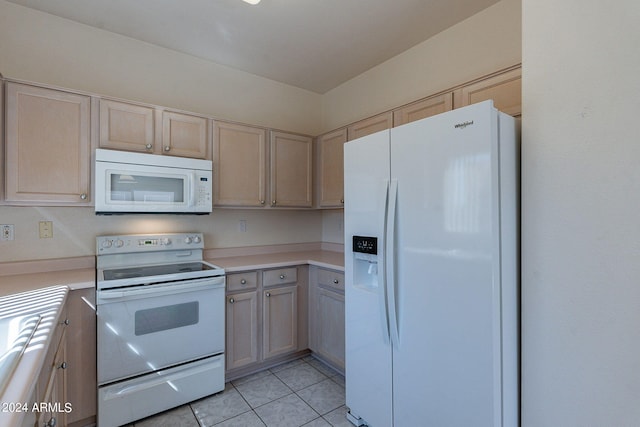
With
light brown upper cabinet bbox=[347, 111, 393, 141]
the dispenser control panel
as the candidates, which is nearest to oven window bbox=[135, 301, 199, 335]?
the dispenser control panel

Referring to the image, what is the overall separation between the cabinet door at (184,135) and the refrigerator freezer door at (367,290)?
4.10 feet

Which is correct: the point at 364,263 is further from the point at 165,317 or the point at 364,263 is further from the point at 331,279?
the point at 165,317

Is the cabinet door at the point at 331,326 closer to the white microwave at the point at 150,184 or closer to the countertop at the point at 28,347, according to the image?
the white microwave at the point at 150,184

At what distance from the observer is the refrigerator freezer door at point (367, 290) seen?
1603 mm

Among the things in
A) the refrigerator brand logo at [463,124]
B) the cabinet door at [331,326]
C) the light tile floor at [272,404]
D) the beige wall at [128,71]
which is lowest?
Answer: the light tile floor at [272,404]

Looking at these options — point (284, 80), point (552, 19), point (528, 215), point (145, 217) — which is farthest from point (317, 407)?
point (284, 80)

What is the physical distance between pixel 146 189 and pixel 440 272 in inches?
77.7

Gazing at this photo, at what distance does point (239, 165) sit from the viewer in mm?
2594

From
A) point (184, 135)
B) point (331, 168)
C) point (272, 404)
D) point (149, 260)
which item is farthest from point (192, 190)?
point (272, 404)

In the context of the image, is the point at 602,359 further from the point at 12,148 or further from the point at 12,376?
the point at 12,148

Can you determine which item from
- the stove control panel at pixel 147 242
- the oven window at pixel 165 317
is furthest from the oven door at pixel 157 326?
the stove control panel at pixel 147 242

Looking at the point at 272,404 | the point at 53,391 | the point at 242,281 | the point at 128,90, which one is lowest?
the point at 272,404

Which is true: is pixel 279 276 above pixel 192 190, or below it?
below

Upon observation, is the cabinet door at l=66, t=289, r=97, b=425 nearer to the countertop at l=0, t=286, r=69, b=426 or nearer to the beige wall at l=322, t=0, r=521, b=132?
the countertop at l=0, t=286, r=69, b=426
